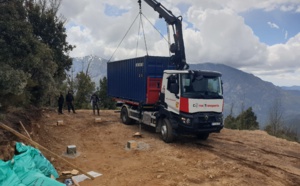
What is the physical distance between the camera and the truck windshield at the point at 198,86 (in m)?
10.7

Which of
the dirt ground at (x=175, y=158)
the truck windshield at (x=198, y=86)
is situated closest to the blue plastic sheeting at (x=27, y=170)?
the dirt ground at (x=175, y=158)

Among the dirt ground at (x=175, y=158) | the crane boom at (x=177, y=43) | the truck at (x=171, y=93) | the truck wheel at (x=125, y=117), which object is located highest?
the crane boom at (x=177, y=43)

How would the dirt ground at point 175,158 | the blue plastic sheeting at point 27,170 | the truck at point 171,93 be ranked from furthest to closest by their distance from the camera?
the truck at point 171,93 → the dirt ground at point 175,158 → the blue plastic sheeting at point 27,170

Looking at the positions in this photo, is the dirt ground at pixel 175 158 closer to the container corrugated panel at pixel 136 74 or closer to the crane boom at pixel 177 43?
the container corrugated panel at pixel 136 74

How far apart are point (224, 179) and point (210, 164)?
51.3 inches

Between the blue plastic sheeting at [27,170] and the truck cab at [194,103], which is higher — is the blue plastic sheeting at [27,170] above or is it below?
below

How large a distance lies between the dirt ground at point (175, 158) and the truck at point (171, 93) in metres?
0.84

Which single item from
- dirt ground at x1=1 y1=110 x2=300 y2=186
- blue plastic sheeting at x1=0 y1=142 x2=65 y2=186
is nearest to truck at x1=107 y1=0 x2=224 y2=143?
dirt ground at x1=1 y1=110 x2=300 y2=186

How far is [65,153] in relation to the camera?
32.9ft

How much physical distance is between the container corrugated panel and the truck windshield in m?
2.32

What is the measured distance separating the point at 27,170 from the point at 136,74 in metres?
8.61

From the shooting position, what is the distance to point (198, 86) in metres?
10.9

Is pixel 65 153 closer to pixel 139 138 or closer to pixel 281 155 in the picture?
pixel 139 138

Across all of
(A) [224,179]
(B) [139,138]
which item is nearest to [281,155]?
(A) [224,179]
